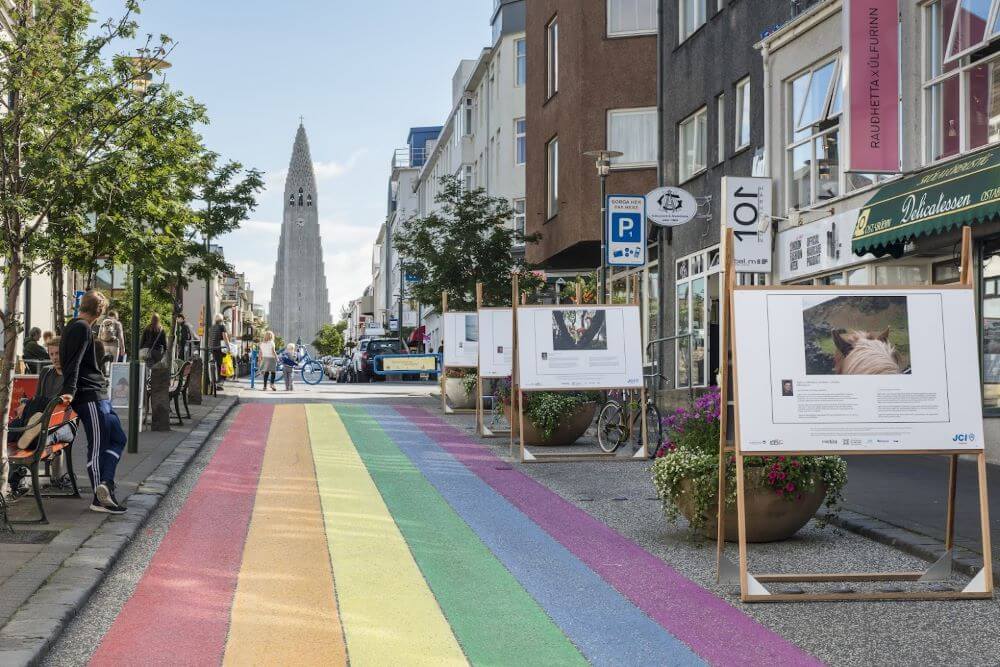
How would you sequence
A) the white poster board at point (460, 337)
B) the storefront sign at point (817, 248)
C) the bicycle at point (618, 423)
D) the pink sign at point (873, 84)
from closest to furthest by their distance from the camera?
the bicycle at point (618, 423) → the pink sign at point (873, 84) → the storefront sign at point (817, 248) → the white poster board at point (460, 337)

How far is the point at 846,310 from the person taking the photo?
7.14 meters

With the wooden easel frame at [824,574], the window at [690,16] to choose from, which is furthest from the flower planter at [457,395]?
the wooden easel frame at [824,574]

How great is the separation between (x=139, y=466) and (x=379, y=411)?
1079 cm

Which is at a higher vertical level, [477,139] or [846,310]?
[477,139]

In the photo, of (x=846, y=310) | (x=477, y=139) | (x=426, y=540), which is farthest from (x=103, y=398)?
(x=477, y=139)

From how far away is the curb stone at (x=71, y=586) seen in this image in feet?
18.0

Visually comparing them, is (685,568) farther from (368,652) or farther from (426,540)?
(368,652)

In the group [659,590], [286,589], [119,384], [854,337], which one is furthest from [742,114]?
[286,589]

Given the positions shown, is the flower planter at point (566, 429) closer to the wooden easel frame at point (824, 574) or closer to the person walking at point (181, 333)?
the wooden easel frame at point (824, 574)

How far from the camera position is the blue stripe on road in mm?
5762

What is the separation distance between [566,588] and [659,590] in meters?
0.52

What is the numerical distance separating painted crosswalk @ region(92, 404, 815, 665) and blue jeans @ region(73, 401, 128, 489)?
718 mm

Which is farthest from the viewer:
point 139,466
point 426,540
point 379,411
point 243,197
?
point 243,197

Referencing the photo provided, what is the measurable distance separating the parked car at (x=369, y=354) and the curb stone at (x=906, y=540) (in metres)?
40.3
